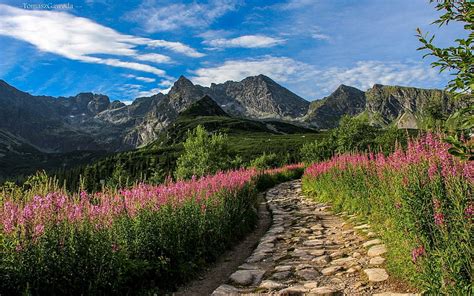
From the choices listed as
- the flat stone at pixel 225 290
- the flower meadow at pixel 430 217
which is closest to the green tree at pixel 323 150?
the flower meadow at pixel 430 217

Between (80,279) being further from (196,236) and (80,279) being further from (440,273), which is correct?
(440,273)

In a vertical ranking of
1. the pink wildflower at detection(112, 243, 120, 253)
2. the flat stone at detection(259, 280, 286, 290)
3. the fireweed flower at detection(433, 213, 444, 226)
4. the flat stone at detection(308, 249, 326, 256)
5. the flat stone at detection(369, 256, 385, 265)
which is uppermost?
the fireweed flower at detection(433, 213, 444, 226)

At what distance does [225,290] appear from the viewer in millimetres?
6051

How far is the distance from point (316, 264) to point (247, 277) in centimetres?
146

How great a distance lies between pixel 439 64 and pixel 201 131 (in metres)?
26.0

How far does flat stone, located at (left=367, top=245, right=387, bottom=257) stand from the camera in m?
6.82

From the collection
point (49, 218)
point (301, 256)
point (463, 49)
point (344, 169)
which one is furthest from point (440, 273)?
point (344, 169)

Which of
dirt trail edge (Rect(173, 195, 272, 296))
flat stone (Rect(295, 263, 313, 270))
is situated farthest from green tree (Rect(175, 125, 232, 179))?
flat stone (Rect(295, 263, 313, 270))

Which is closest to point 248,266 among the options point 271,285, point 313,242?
point 271,285

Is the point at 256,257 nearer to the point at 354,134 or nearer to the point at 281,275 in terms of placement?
the point at 281,275

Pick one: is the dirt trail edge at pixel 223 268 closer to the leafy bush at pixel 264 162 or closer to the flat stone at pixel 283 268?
the flat stone at pixel 283 268

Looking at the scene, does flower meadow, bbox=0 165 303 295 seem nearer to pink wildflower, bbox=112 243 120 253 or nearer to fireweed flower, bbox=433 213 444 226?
pink wildflower, bbox=112 243 120 253

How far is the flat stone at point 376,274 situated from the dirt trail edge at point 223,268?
8.81ft

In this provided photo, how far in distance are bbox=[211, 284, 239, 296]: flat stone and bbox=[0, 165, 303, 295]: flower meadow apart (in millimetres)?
950
